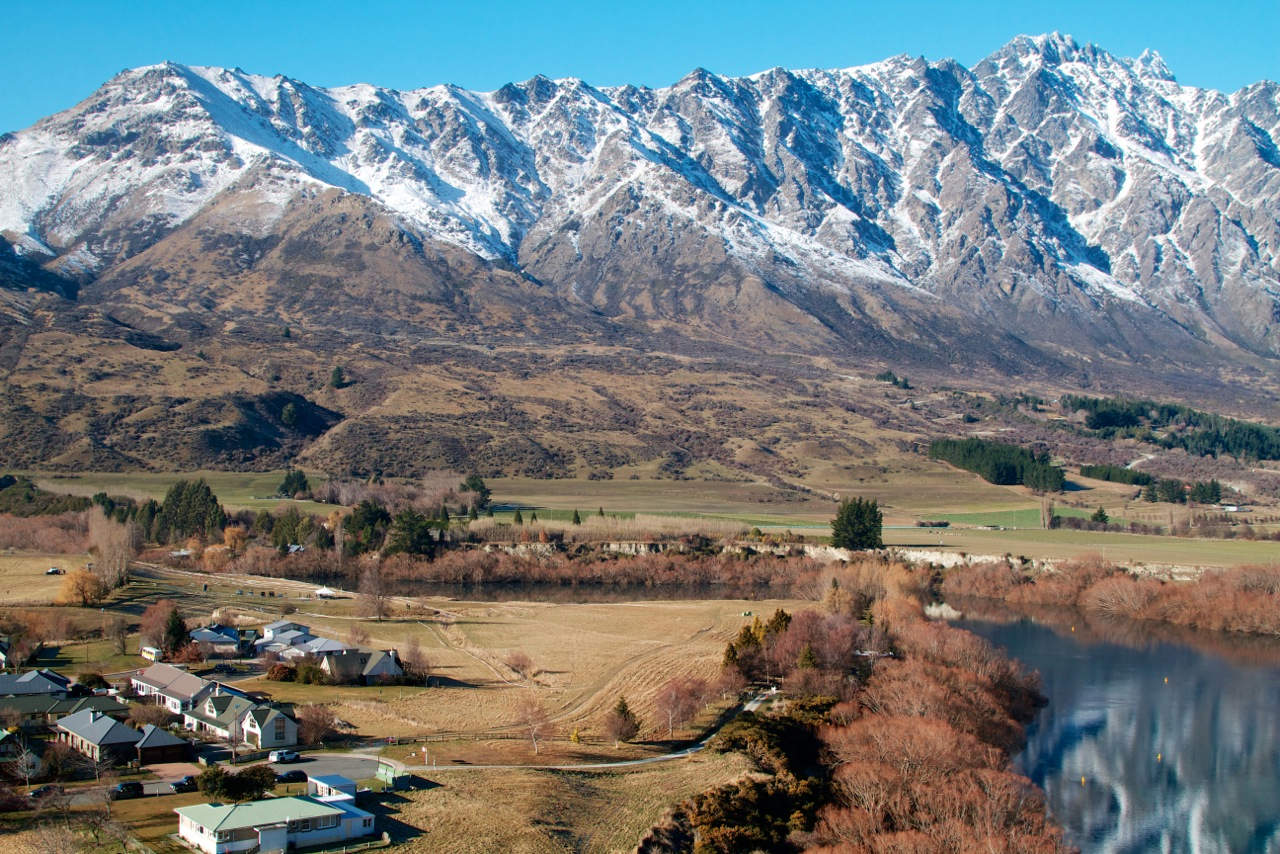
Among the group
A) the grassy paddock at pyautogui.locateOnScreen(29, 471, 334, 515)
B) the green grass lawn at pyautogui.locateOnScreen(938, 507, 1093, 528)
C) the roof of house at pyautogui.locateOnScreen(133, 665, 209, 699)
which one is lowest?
the roof of house at pyautogui.locateOnScreen(133, 665, 209, 699)

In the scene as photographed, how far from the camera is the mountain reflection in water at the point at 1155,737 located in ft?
156

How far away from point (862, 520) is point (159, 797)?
81454mm

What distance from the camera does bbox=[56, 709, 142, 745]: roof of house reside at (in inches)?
1793

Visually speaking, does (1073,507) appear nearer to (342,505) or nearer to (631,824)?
(342,505)

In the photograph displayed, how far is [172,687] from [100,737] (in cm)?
990

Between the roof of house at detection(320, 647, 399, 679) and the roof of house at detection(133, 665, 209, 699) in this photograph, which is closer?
the roof of house at detection(133, 665, 209, 699)

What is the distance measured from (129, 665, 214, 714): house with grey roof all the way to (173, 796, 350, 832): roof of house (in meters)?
15.7

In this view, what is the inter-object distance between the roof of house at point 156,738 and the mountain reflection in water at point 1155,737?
33.1 meters

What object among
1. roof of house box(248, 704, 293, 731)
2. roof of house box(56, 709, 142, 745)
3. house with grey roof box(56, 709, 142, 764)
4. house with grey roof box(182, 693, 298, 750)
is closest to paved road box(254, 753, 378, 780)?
house with grey roof box(182, 693, 298, 750)

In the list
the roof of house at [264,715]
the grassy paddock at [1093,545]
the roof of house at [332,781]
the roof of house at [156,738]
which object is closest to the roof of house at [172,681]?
the roof of house at [264,715]

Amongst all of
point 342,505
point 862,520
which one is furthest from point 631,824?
point 342,505

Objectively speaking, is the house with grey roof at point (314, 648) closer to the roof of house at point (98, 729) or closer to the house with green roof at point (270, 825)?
the roof of house at point (98, 729)

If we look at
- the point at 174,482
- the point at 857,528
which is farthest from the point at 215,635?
the point at 174,482

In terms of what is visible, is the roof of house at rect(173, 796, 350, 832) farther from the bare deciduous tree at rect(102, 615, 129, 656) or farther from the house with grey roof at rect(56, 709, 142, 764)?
the bare deciduous tree at rect(102, 615, 129, 656)
